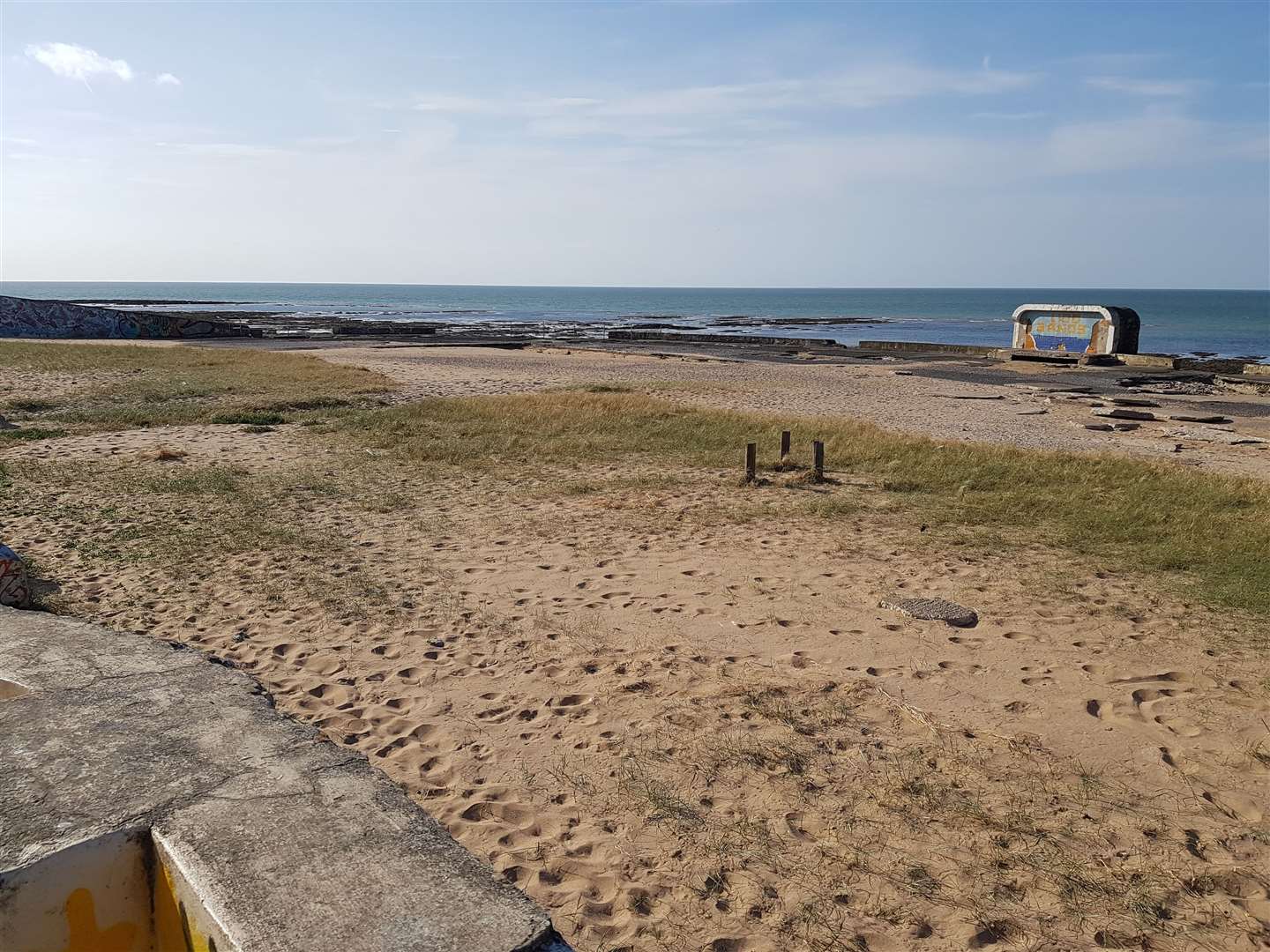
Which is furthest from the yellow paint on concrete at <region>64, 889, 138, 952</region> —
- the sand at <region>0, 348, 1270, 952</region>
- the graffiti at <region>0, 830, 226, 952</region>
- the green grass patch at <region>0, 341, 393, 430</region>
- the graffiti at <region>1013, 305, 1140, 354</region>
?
the graffiti at <region>1013, 305, 1140, 354</region>

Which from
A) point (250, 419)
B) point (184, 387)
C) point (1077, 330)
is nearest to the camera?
point (250, 419)

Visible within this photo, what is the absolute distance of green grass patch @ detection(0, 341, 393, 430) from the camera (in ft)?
54.4

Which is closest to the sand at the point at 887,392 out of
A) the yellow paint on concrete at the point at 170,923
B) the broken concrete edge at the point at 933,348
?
the broken concrete edge at the point at 933,348

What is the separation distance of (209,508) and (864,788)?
25.4 feet

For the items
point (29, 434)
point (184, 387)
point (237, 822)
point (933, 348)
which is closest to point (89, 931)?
point (237, 822)

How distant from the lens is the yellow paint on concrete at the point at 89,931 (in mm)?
2512

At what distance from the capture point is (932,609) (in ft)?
22.4

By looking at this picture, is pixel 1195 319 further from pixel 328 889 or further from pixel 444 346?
pixel 328 889

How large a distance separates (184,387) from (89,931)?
67.3 ft

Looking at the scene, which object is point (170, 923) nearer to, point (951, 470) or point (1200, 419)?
point (951, 470)

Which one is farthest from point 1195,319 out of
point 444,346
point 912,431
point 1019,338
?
point 912,431

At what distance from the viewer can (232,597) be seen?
22.9 ft

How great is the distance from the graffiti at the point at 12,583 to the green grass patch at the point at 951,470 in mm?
5856

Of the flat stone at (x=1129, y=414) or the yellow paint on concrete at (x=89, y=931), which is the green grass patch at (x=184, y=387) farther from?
the flat stone at (x=1129, y=414)
